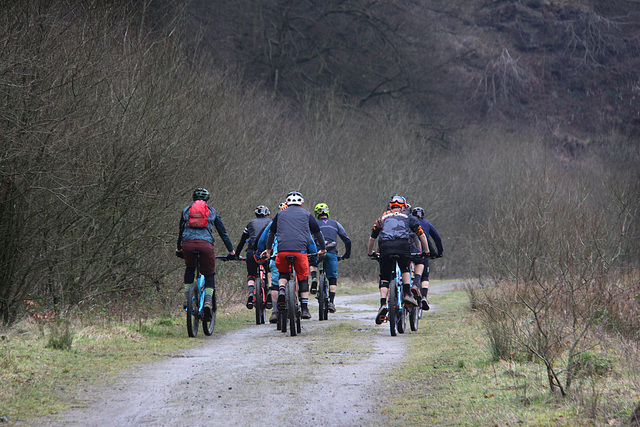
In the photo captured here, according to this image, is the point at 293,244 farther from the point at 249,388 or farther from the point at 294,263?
the point at 249,388

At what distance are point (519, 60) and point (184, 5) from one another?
4091cm

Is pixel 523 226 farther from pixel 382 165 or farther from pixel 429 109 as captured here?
pixel 429 109

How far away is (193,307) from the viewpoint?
12.4 meters

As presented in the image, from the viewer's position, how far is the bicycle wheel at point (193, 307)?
12281mm

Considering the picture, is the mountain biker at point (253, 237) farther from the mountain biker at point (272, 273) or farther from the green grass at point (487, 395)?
the green grass at point (487, 395)

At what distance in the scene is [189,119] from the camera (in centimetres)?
1669

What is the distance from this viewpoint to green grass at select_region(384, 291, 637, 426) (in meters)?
6.45

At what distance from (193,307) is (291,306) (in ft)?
4.73

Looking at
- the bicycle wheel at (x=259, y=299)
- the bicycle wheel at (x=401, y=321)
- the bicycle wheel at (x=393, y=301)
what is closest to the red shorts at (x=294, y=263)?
the bicycle wheel at (x=393, y=301)

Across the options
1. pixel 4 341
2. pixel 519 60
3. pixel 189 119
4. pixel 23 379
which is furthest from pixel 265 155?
pixel 519 60

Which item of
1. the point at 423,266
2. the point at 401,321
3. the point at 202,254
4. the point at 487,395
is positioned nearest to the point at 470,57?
the point at 423,266

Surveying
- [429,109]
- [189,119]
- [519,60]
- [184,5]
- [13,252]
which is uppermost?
[519,60]

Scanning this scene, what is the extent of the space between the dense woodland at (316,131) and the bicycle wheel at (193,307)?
6.80 ft

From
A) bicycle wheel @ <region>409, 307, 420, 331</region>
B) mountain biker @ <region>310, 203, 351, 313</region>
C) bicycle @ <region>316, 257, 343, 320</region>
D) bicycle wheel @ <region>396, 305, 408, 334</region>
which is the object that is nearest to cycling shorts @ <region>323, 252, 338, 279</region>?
mountain biker @ <region>310, 203, 351, 313</region>
